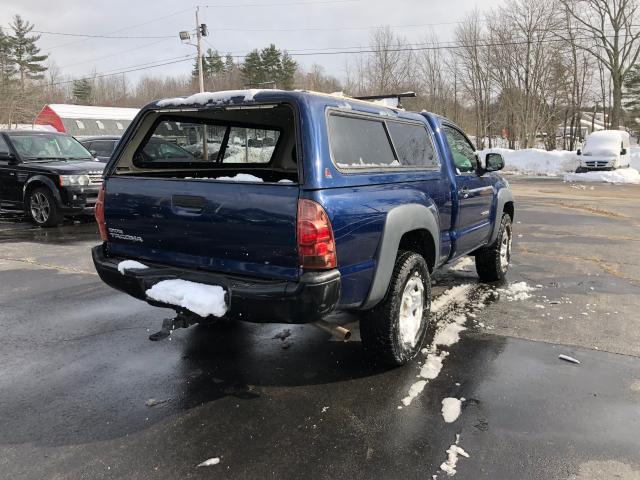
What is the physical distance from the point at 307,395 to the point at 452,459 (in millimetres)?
1072

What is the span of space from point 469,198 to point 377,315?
1.98m

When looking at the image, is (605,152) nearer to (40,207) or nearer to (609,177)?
(609,177)

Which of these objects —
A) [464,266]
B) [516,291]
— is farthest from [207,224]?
[464,266]

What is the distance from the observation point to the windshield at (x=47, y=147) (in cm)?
1027

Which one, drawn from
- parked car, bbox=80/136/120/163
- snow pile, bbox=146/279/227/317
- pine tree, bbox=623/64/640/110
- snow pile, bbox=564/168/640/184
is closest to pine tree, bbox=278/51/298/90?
pine tree, bbox=623/64/640/110

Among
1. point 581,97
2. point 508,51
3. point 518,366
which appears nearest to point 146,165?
point 518,366

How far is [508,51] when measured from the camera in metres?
42.0

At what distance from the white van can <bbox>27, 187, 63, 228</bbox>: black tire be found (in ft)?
74.4

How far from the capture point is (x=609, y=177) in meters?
22.4

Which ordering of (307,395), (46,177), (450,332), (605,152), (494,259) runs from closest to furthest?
1. (307,395)
2. (450,332)
3. (494,259)
4. (46,177)
5. (605,152)

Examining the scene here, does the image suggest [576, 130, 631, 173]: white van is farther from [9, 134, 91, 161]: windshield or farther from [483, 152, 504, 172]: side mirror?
[9, 134, 91, 161]: windshield

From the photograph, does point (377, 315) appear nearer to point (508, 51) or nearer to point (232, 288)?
point (232, 288)

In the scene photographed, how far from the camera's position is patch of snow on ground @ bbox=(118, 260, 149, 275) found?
3574 millimetres

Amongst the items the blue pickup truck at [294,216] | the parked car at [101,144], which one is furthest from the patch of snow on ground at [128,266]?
the parked car at [101,144]
